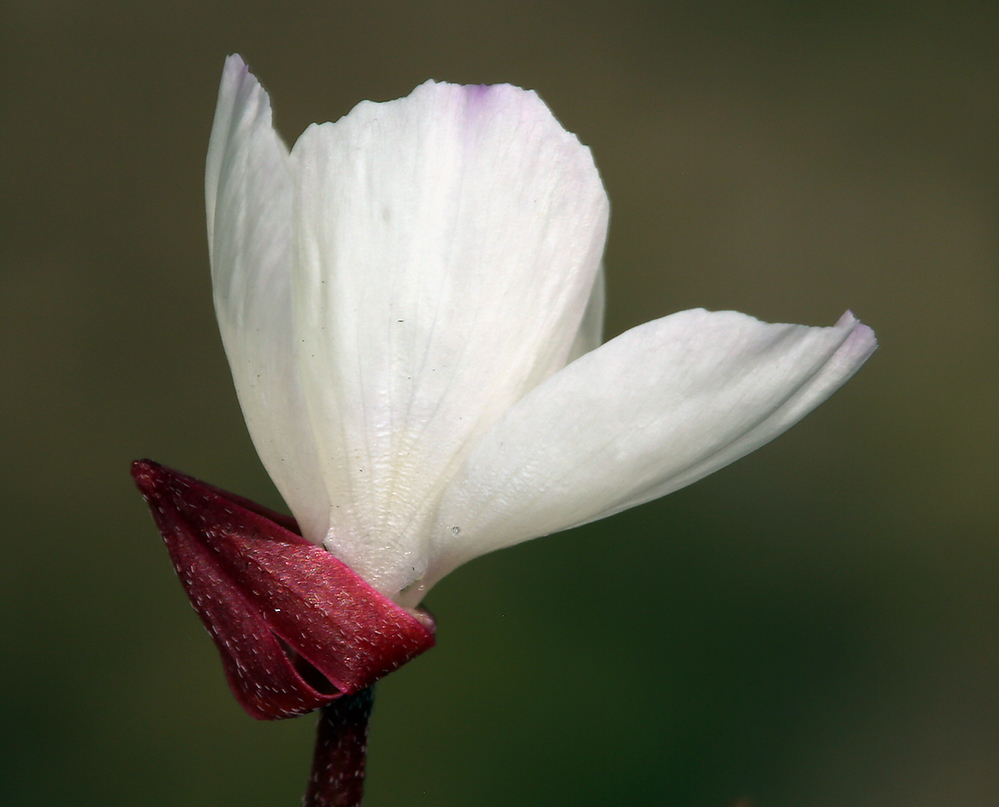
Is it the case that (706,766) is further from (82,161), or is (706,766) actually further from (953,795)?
(82,161)

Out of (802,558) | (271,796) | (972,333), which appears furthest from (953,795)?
(271,796)

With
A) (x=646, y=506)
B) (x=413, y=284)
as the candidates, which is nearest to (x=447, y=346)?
(x=413, y=284)

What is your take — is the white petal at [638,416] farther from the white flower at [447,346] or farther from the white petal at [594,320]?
the white petal at [594,320]

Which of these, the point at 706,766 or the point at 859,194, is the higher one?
the point at 859,194

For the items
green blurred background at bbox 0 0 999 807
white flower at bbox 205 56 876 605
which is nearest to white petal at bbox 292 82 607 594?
white flower at bbox 205 56 876 605

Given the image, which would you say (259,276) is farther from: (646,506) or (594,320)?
(646,506)

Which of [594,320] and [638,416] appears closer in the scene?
[638,416]

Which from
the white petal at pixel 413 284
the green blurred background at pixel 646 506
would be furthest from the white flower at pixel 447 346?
the green blurred background at pixel 646 506
